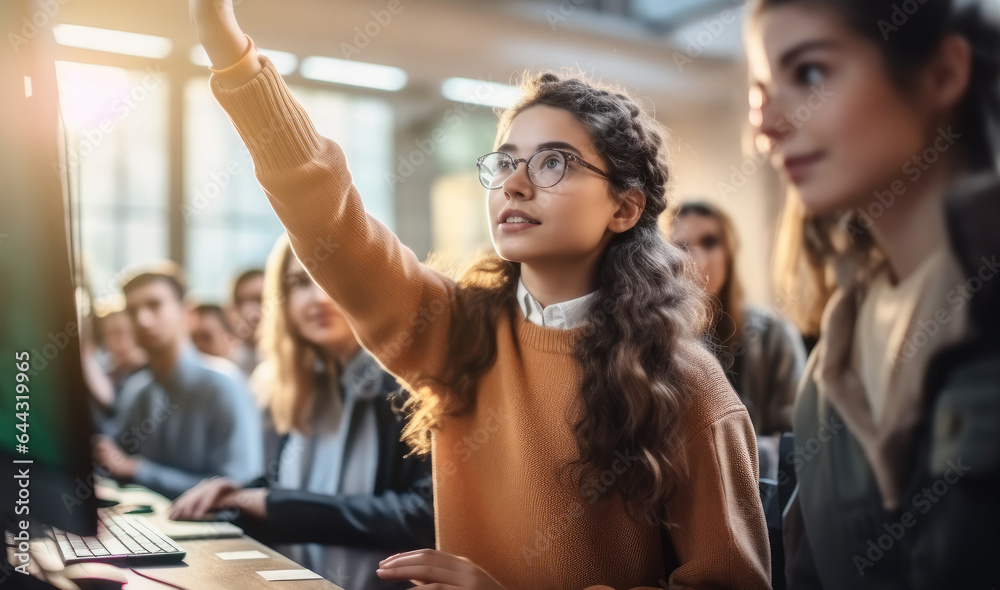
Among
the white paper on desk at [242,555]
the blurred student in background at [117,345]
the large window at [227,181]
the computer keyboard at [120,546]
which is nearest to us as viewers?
the computer keyboard at [120,546]

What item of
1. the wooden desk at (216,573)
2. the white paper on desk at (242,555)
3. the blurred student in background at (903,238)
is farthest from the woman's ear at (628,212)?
the white paper on desk at (242,555)

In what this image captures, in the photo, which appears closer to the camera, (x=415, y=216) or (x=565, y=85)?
(x=565, y=85)

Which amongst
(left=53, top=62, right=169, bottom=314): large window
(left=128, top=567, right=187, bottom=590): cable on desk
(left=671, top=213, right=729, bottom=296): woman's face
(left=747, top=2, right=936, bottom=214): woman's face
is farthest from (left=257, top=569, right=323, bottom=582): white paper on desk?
(left=53, top=62, right=169, bottom=314): large window

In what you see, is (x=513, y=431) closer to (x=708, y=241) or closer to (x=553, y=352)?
(x=553, y=352)

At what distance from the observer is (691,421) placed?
1.16 m

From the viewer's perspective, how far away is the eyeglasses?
116cm

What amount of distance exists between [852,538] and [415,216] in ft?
23.8

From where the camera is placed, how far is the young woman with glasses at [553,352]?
1.10 metres

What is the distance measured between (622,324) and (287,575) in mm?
636

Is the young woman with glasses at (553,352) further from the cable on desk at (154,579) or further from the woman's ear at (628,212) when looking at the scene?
the cable on desk at (154,579)

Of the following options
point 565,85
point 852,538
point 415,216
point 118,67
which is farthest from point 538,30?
point 852,538

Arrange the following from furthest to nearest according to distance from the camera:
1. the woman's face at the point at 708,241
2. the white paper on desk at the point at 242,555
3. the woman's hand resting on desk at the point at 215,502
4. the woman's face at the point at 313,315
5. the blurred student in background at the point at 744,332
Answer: the woman's face at the point at 708,241, the woman's face at the point at 313,315, the blurred student in background at the point at 744,332, the woman's hand resting on desk at the point at 215,502, the white paper on desk at the point at 242,555

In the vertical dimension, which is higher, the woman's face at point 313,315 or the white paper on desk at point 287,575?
the woman's face at point 313,315

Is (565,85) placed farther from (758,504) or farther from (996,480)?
(996,480)
